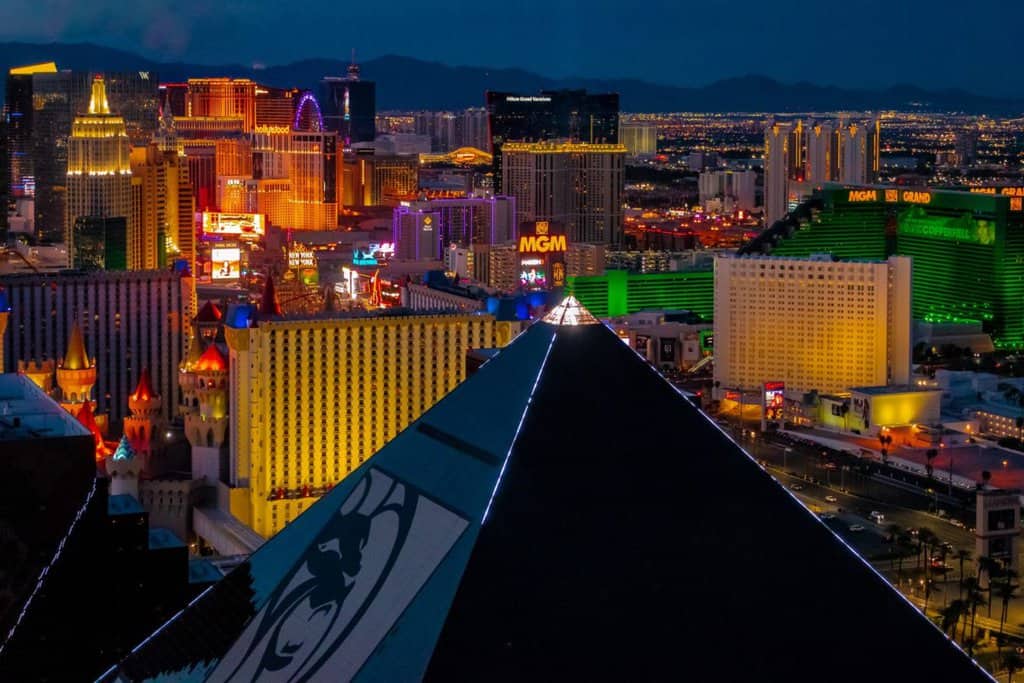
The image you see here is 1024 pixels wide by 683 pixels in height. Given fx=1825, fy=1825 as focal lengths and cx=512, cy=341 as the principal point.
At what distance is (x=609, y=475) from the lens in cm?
796

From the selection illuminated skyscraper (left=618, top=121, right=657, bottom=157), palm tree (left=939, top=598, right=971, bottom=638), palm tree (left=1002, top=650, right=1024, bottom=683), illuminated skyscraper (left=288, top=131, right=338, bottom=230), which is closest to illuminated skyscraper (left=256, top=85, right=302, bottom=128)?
illuminated skyscraper (left=288, top=131, right=338, bottom=230)

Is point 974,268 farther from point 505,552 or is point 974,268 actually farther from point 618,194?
point 505,552

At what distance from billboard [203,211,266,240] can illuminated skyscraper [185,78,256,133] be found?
15499 millimetres

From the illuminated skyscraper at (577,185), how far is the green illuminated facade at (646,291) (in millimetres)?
13736

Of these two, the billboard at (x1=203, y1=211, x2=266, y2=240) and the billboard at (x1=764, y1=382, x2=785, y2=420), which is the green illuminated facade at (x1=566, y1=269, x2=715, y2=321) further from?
the billboard at (x1=203, y1=211, x2=266, y2=240)

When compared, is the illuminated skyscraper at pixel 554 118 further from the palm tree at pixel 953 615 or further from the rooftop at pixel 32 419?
the rooftop at pixel 32 419

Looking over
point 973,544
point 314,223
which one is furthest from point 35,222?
point 973,544

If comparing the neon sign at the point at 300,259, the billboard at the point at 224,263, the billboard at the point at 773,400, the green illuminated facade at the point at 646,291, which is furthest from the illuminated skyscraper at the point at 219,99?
the billboard at the point at 773,400

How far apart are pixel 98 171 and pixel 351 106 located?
129ft

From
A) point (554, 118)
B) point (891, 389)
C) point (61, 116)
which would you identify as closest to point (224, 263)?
point (61, 116)

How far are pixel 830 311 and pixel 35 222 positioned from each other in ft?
87.5

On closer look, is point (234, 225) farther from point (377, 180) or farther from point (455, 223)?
point (377, 180)

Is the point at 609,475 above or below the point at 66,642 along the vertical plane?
above

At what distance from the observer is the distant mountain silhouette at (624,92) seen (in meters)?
95.4
